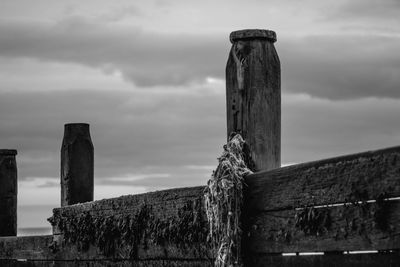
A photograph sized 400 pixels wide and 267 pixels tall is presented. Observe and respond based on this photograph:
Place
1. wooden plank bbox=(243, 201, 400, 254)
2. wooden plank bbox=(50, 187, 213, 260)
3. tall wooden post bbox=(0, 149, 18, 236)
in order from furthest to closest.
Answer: tall wooden post bbox=(0, 149, 18, 236), wooden plank bbox=(50, 187, 213, 260), wooden plank bbox=(243, 201, 400, 254)

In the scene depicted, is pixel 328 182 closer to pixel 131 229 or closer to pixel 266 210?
pixel 266 210

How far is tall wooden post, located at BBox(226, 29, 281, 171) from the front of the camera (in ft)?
16.2

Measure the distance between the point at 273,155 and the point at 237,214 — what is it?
0.45 metres

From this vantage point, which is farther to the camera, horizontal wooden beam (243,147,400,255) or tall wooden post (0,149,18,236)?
tall wooden post (0,149,18,236)

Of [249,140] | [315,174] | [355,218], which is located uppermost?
[249,140]

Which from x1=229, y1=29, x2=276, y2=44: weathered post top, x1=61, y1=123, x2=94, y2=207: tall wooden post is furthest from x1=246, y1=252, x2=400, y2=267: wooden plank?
x1=61, y1=123, x2=94, y2=207: tall wooden post

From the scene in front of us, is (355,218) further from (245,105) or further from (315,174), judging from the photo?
(245,105)

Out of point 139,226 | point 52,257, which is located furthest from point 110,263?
point 52,257

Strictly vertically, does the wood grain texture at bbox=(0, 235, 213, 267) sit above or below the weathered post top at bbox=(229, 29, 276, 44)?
below

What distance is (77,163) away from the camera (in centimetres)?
790

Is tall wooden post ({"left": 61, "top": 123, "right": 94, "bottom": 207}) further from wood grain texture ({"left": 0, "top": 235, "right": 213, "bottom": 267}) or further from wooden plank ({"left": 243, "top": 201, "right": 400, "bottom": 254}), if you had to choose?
wooden plank ({"left": 243, "top": 201, "right": 400, "bottom": 254})

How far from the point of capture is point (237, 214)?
4824 millimetres

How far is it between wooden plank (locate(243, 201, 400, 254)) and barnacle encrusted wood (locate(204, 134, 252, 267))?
10 centimetres

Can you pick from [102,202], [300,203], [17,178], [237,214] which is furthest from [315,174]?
[17,178]
